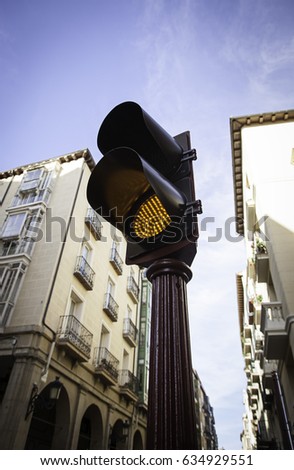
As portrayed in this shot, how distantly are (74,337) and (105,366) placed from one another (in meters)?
2.92

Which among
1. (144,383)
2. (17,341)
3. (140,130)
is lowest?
(140,130)

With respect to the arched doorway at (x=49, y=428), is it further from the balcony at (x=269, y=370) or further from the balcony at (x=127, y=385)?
the balcony at (x=269, y=370)

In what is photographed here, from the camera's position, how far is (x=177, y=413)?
1396 mm

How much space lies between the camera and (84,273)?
48.4ft

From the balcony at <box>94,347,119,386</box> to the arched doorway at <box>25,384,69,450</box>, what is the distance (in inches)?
93.0

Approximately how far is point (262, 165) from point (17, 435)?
13363mm

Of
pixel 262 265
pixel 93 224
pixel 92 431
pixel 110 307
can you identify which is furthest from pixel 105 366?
pixel 262 265

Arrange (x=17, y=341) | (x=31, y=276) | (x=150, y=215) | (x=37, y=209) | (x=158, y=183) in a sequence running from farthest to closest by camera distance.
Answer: (x=37, y=209) < (x=31, y=276) < (x=17, y=341) < (x=150, y=215) < (x=158, y=183)

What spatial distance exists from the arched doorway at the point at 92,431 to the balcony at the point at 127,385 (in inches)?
86.4

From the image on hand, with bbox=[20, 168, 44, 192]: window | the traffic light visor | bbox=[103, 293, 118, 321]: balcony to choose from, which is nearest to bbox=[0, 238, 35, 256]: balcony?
bbox=[20, 168, 44, 192]: window

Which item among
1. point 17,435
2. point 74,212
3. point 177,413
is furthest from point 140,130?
point 74,212

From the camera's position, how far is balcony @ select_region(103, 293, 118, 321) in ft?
54.1

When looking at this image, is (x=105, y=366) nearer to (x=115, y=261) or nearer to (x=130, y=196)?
(x=115, y=261)
